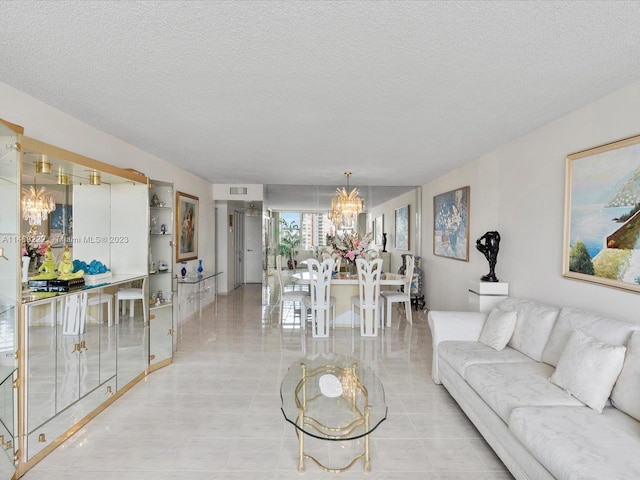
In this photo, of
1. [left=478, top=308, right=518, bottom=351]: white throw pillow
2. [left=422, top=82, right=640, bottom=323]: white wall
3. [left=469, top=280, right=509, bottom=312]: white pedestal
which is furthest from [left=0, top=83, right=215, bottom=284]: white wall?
[left=469, top=280, right=509, bottom=312]: white pedestal

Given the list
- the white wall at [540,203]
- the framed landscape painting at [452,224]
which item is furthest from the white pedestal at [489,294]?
the framed landscape painting at [452,224]

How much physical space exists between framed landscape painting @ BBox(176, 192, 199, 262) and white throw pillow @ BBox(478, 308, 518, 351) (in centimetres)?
451

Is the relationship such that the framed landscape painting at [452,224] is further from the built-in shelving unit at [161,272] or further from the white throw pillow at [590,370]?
the built-in shelving unit at [161,272]

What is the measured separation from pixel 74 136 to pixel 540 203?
4.35m

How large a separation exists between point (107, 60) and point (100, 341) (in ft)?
7.04

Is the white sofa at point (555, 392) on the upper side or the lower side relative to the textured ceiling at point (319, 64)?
lower

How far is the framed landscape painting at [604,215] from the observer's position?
7.97 ft

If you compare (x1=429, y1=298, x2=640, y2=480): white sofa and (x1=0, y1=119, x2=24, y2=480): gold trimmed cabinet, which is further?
(x1=0, y1=119, x2=24, y2=480): gold trimmed cabinet

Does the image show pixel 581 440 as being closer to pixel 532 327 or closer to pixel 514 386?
pixel 514 386

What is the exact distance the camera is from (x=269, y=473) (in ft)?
7.08

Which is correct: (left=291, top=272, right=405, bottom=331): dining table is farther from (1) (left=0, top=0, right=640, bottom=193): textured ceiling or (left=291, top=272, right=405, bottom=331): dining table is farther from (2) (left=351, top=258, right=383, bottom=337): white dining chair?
(1) (left=0, top=0, right=640, bottom=193): textured ceiling

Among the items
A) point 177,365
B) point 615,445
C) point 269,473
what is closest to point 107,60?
point 269,473

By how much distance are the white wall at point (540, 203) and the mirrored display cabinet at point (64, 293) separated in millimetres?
3814

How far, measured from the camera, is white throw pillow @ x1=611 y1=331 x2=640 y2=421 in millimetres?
1932
